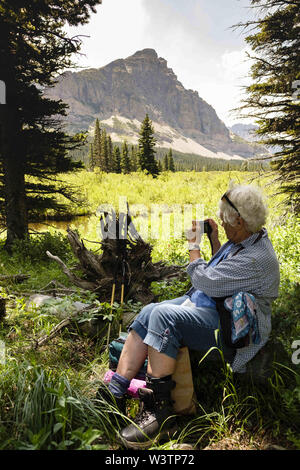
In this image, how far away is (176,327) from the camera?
6.40 ft

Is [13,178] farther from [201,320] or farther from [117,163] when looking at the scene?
[117,163]

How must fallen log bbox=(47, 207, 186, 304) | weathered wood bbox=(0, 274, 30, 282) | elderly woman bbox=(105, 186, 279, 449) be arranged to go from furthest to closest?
weathered wood bbox=(0, 274, 30, 282) < fallen log bbox=(47, 207, 186, 304) < elderly woman bbox=(105, 186, 279, 449)

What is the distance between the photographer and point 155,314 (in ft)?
6.40

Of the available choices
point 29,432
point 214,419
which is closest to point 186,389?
point 214,419

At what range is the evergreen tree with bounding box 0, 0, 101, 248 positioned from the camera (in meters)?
6.59

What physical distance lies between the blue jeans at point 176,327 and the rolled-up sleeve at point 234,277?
19 cm

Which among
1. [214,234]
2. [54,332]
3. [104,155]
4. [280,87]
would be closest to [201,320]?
[214,234]

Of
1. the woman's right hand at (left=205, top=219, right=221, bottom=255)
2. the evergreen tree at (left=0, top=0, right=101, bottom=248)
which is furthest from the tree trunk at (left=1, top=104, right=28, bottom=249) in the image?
the woman's right hand at (left=205, top=219, right=221, bottom=255)

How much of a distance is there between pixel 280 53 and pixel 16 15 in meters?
5.81

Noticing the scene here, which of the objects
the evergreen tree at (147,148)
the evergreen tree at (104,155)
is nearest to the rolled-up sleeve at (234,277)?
the evergreen tree at (147,148)

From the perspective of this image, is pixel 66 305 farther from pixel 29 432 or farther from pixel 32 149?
pixel 32 149

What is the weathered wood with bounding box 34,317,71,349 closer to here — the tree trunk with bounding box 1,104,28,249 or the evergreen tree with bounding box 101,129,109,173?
the tree trunk with bounding box 1,104,28,249

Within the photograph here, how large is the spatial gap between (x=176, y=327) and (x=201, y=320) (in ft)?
0.63

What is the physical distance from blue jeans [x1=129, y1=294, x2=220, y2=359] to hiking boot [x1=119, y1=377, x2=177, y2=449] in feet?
0.75
